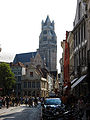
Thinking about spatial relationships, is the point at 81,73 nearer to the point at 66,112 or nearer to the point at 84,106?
the point at 84,106

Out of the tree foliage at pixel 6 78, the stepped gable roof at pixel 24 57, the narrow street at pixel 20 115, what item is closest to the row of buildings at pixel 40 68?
the stepped gable roof at pixel 24 57

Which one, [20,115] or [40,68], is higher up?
[40,68]

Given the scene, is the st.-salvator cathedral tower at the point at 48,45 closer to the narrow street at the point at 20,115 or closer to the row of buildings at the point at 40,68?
the row of buildings at the point at 40,68

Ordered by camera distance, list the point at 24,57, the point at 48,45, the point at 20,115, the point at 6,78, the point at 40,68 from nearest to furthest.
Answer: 1. the point at 20,115
2. the point at 6,78
3. the point at 40,68
4. the point at 24,57
5. the point at 48,45

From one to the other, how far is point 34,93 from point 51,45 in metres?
101

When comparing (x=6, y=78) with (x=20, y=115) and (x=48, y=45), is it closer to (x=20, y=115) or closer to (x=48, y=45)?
(x=20, y=115)

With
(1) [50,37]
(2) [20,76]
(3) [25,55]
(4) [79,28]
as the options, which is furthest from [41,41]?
(4) [79,28]

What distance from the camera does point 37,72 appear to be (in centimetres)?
7825

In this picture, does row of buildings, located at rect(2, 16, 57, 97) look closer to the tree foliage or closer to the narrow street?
the tree foliage

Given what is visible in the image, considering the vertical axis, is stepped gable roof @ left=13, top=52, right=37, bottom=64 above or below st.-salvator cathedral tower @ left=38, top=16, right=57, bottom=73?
below

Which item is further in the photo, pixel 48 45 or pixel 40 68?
pixel 48 45

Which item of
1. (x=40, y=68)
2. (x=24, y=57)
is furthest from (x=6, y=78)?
(x=24, y=57)

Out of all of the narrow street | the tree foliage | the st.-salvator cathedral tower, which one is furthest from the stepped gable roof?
the narrow street

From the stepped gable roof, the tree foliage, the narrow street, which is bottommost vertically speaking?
the narrow street
